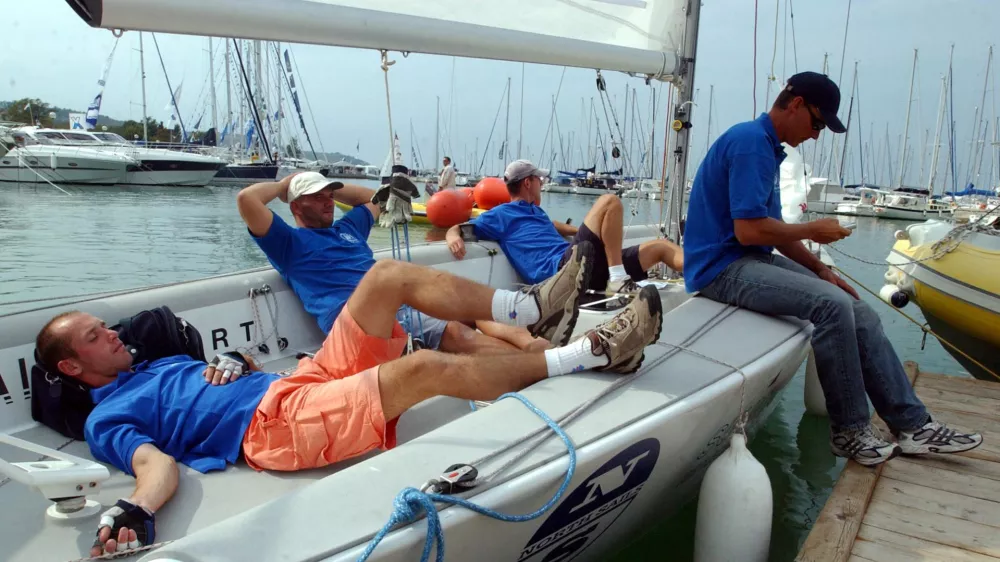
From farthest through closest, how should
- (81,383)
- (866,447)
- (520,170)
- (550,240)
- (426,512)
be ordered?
(520,170)
(550,240)
(866,447)
(81,383)
(426,512)

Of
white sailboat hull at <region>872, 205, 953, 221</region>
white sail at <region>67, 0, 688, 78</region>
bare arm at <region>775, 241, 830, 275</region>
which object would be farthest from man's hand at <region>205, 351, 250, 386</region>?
white sailboat hull at <region>872, 205, 953, 221</region>

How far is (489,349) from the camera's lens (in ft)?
11.4

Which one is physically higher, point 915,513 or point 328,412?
point 328,412

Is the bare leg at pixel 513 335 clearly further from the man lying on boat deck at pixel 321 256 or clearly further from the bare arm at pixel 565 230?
the bare arm at pixel 565 230

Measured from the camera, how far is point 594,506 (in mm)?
2057

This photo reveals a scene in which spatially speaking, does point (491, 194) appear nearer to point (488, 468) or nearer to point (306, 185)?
point (306, 185)

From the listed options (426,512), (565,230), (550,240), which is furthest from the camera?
(565,230)

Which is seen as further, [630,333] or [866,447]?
[866,447]

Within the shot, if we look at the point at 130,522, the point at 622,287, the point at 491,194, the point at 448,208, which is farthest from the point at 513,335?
the point at 491,194

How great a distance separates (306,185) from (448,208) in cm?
460

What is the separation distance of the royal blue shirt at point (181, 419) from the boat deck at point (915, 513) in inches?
80.0

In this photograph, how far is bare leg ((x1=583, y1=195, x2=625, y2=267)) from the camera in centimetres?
415

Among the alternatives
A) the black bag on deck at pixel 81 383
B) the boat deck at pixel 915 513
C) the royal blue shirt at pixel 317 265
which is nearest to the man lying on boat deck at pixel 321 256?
the royal blue shirt at pixel 317 265

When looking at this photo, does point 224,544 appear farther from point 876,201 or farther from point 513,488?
point 876,201
